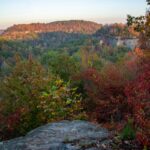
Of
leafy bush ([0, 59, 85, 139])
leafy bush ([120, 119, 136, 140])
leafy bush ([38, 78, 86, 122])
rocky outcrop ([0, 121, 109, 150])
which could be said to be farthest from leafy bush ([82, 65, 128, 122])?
leafy bush ([120, 119, 136, 140])

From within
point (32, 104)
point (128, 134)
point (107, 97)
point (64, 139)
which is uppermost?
point (128, 134)

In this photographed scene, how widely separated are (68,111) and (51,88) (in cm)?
152

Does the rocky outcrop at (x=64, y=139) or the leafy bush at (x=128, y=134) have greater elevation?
the leafy bush at (x=128, y=134)

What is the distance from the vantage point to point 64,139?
9570mm

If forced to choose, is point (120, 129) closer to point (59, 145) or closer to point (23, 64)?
point (59, 145)

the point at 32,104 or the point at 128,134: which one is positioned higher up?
the point at 128,134

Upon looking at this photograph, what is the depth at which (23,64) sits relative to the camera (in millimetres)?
20562

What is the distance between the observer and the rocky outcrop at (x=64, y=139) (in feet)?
29.7

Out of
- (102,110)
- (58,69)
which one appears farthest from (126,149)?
(58,69)

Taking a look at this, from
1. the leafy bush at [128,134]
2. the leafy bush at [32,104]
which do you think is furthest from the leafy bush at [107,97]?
the leafy bush at [128,134]

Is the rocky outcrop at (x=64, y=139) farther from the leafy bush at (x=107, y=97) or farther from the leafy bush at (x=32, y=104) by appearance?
the leafy bush at (x=107, y=97)

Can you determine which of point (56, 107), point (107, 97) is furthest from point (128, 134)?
point (107, 97)

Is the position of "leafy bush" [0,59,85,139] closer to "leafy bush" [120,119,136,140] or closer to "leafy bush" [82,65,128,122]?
"leafy bush" [82,65,128,122]

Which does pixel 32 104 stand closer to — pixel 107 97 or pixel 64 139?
pixel 107 97
